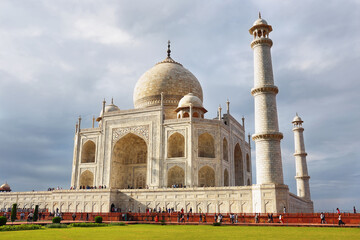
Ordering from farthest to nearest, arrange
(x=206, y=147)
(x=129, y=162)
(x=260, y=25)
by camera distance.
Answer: (x=129, y=162) → (x=206, y=147) → (x=260, y=25)

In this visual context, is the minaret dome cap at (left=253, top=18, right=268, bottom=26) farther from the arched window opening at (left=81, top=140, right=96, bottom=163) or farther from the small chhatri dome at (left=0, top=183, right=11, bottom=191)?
the small chhatri dome at (left=0, top=183, right=11, bottom=191)

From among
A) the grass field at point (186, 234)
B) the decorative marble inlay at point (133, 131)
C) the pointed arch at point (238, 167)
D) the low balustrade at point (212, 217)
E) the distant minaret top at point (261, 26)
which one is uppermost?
the distant minaret top at point (261, 26)

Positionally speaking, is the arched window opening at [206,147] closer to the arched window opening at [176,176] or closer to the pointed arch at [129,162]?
the arched window opening at [176,176]

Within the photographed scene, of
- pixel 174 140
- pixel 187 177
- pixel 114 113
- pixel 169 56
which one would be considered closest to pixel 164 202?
pixel 187 177

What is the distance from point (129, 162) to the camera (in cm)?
2920

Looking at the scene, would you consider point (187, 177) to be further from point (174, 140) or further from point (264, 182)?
point (264, 182)

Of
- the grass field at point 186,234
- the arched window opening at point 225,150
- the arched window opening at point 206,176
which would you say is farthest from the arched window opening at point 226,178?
the grass field at point 186,234

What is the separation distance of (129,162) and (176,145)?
16.3ft

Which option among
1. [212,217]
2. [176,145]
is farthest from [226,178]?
[212,217]

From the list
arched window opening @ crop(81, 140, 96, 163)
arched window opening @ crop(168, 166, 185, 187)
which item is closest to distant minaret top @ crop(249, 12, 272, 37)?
arched window opening @ crop(168, 166, 185, 187)

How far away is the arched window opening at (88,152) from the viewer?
28880mm

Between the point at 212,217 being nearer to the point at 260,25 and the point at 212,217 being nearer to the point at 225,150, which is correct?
the point at 225,150

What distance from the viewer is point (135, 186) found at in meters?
28.3

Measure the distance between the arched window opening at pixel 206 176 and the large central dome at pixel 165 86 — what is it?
7.03 metres
